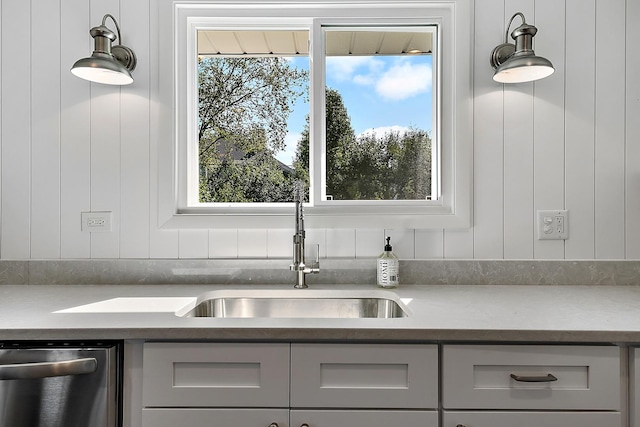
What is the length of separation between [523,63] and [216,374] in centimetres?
144

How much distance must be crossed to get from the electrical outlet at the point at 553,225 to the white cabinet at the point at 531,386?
71 cm

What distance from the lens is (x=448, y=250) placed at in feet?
5.57

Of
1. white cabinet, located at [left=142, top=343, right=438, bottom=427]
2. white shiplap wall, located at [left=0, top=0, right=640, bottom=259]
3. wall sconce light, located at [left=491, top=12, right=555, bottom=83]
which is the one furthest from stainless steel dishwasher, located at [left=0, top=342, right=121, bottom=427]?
wall sconce light, located at [left=491, top=12, right=555, bottom=83]

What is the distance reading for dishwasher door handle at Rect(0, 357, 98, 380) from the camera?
101cm

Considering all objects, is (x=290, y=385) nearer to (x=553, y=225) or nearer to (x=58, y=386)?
(x=58, y=386)

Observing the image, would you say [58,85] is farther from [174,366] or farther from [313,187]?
[174,366]

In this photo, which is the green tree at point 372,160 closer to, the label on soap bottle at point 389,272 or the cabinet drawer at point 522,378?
the label on soap bottle at point 389,272

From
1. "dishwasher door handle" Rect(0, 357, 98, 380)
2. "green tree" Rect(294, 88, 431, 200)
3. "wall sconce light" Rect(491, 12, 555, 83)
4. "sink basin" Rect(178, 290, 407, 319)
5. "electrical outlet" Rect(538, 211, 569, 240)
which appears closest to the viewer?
"dishwasher door handle" Rect(0, 357, 98, 380)

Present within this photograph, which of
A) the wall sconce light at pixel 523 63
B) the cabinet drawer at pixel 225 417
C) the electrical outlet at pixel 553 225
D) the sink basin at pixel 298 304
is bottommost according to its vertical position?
the cabinet drawer at pixel 225 417

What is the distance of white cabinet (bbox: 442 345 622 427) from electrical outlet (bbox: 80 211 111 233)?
4.67 feet

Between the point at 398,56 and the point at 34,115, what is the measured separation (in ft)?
5.25

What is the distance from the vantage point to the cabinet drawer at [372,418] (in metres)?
1.06

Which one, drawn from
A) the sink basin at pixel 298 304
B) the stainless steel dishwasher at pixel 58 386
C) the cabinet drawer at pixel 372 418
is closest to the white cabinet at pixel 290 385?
the cabinet drawer at pixel 372 418

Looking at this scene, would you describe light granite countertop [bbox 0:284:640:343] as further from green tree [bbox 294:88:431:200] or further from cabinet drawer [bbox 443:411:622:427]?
green tree [bbox 294:88:431:200]
